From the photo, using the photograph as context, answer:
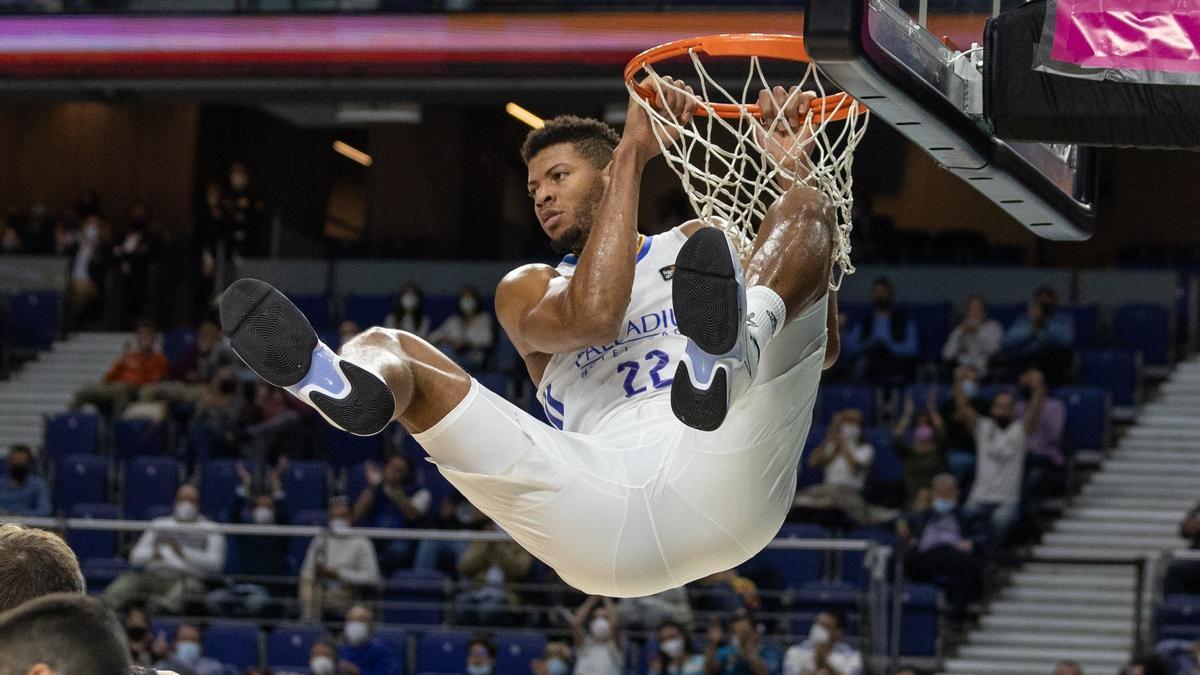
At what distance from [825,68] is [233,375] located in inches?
509

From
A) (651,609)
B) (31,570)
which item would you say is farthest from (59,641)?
(651,609)

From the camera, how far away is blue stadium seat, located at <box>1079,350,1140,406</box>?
16172mm

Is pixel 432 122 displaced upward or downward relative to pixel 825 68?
upward

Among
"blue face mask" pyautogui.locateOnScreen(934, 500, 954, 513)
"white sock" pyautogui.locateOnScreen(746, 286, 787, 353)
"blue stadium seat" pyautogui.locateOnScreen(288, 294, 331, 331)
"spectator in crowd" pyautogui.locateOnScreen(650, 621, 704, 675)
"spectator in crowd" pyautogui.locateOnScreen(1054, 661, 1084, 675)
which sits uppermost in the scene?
"blue stadium seat" pyautogui.locateOnScreen(288, 294, 331, 331)

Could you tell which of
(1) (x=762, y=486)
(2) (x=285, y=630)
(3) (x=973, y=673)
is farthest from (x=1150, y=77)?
(2) (x=285, y=630)

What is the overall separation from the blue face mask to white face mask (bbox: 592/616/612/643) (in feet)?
9.42

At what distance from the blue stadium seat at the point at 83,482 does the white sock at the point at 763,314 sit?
12614 millimetres

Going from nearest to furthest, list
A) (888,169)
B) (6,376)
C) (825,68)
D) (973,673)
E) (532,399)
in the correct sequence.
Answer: (825,68) → (973,673) → (532,399) → (6,376) → (888,169)

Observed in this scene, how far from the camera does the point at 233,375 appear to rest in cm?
1722

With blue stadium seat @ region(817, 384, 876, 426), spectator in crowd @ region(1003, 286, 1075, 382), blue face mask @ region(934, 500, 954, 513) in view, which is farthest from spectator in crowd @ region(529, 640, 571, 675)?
spectator in crowd @ region(1003, 286, 1075, 382)

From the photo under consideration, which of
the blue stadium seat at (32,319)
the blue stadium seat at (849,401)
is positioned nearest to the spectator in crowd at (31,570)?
the blue stadium seat at (849,401)

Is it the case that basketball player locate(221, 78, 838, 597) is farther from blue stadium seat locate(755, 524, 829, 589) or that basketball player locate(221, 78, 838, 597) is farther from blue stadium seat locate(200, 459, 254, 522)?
blue stadium seat locate(200, 459, 254, 522)

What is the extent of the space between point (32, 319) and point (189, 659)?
9.15 metres

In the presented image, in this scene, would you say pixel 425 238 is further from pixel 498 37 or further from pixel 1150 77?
pixel 1150 77
